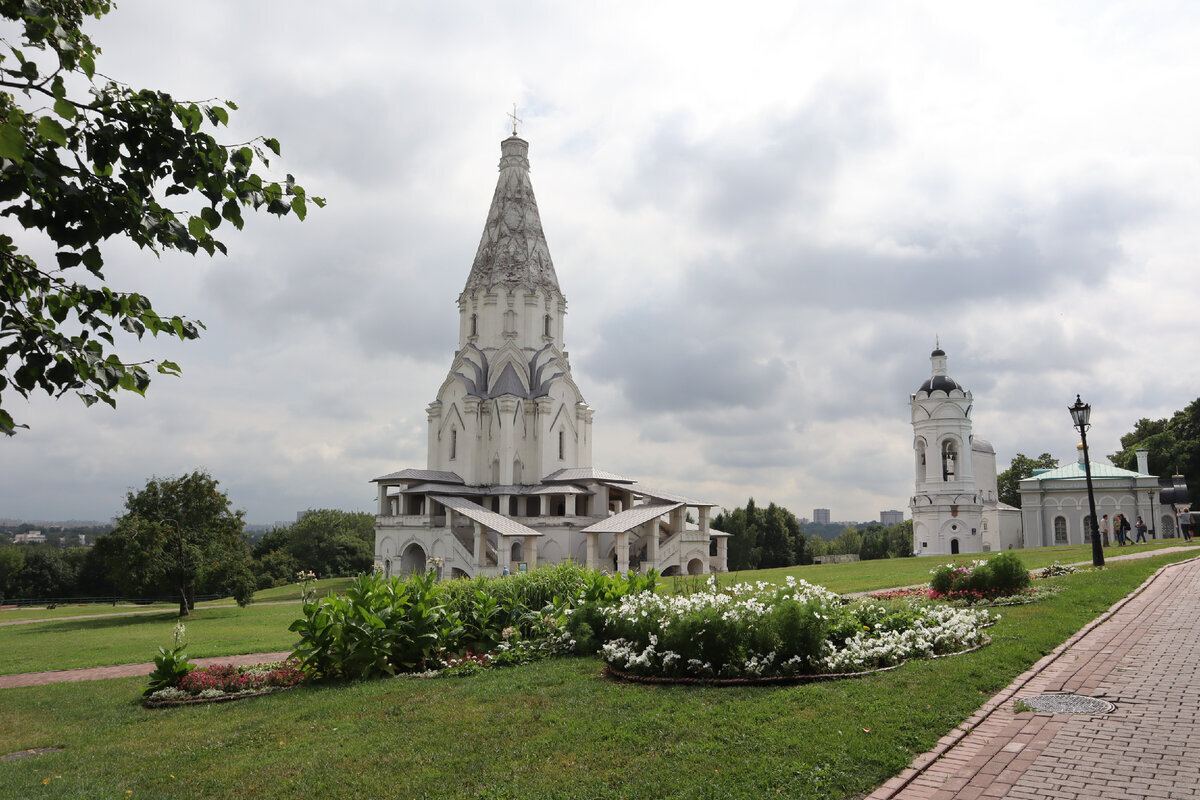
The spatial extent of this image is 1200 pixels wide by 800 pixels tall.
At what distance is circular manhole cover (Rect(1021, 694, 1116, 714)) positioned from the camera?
7594mm

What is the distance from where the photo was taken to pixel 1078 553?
2861 centimetres

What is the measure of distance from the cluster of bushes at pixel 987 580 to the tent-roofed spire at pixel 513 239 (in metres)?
37.2

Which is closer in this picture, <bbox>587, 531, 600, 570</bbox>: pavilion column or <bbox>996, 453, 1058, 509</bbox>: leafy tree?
<bbox>587, 531, 600, 570</bbox>: pavilion column

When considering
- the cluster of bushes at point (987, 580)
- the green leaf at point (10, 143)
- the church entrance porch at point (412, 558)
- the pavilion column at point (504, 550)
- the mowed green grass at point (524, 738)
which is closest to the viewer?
the green leaf at point (10, 143)

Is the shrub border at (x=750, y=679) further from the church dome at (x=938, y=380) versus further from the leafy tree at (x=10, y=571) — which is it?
the leafy tree at (x=10, y=571)

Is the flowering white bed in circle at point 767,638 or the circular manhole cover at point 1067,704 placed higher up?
the flowering white bed in circle at point 767,638

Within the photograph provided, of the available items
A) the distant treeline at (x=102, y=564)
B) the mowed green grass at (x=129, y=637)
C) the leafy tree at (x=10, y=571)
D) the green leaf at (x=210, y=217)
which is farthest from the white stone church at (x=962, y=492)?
the leafy tree at (x=10, y=571)

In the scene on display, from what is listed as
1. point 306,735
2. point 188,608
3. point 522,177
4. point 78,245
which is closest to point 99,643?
point 188,608

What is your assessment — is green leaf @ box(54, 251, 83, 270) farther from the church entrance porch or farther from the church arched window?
the church arched window

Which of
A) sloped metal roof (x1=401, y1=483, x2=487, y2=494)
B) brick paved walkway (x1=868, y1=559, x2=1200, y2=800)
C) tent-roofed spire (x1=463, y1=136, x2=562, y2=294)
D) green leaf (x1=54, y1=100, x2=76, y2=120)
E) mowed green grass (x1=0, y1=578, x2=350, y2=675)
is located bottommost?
mowed green grass (x1=0, y1=578, x2=350, y2=675)

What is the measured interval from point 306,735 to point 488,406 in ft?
130

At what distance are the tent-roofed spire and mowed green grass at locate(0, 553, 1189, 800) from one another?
40957mm

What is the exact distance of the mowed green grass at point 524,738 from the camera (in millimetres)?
6293

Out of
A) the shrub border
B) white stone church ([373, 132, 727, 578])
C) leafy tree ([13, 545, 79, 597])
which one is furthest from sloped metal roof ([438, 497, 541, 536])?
leafy tree ([13, 545, 79, 597])
